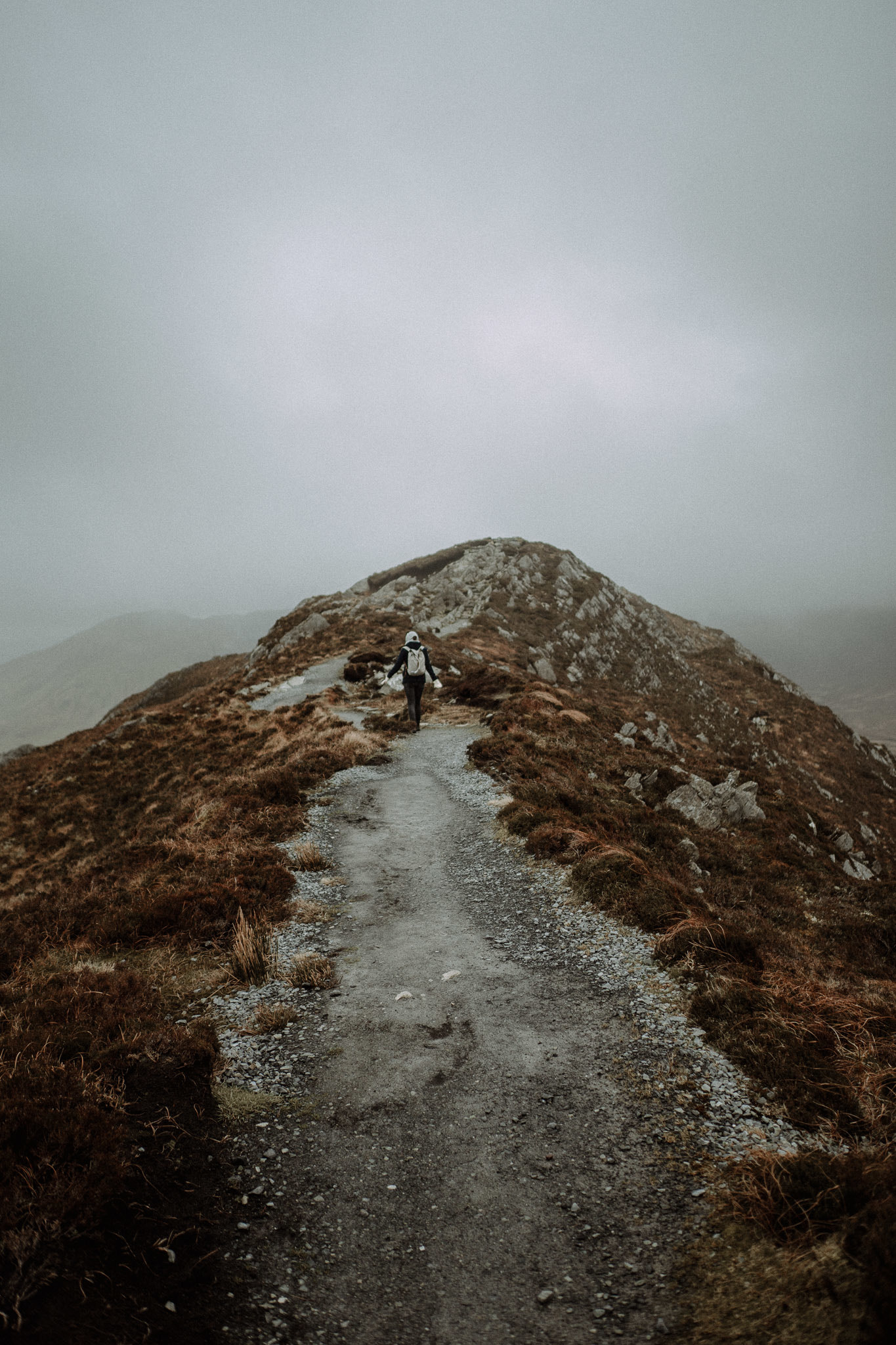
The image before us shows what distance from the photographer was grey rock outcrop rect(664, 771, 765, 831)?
65.0ft

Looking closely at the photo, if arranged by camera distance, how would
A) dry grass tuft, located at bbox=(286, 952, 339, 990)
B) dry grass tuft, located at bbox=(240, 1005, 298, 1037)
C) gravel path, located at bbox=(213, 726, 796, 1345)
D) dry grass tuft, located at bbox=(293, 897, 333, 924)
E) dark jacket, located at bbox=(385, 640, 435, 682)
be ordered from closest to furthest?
1. gravel path, located at bbox=(213, 726, 796, 1345)
2. dry grass tuft, located at bbox=(240, 1005, 298, 1037)
3. dry grass tuft, located at bbox=(286, 952, 339, 990)
4. dry grass tuft, located at bbox=(293, 897, 333, 924)
5. dark jacket, located at bbox=(385, 640, 435, 682)

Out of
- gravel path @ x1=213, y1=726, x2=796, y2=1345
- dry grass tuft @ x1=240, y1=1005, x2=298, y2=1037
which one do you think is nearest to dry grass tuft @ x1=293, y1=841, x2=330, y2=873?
gravel path @ x1=213, y1=726, x2=796, y2=1345

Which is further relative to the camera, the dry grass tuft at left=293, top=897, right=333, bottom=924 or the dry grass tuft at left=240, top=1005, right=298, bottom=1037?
the dry grass tuft at left=293, top=897, right=333, bottom=924

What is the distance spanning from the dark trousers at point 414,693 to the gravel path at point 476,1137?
13.6m

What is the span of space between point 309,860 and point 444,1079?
655 cm

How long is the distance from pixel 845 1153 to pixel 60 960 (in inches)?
404

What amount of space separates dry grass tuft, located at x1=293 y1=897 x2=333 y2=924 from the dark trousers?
12.4m

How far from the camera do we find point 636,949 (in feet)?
27.6

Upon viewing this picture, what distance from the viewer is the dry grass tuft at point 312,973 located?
8203 mm

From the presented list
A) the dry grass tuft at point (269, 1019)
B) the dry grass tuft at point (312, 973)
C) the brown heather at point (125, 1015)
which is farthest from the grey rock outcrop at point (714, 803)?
the dry grass tuft at point (269, 1019)

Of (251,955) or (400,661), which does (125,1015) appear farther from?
(400,661)

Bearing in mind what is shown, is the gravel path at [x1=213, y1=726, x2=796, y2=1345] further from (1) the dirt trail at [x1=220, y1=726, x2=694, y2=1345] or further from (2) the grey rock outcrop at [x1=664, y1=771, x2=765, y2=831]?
(2) the grey rock outcrop at [x1=664, y1=771, x2=765, y2=831]

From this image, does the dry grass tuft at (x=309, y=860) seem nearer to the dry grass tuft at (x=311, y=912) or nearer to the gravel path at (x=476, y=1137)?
the dry grass tuft at (x=311, y=912)

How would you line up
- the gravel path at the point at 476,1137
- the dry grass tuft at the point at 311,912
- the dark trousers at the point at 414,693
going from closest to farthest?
1. the gravel path at the point at 476,1137
2. the dry grass tuft at the point at 311,912
3. the dark trousers at the point at 414,693
